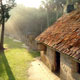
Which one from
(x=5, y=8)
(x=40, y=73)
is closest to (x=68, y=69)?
(x=40, y=73)

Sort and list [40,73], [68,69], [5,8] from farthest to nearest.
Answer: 1. [5,8]
2. [40,73]
3. [68,69]

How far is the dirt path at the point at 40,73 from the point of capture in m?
11.1

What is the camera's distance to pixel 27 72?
41.3 feet

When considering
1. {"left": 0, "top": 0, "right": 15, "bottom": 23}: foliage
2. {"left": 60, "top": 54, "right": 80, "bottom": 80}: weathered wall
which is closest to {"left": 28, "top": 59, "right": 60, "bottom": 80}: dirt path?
{"left": 60, "top": 54, "right": 80, "bottom": 80}: weathered wall

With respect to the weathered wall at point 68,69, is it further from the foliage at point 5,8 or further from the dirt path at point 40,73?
the foliage at point 5,8

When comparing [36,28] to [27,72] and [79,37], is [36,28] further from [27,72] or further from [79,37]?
[79,37]

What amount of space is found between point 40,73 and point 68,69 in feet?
12.7

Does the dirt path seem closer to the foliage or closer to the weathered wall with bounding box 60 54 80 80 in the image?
the weathered wall with bounding box 60 54 80 80

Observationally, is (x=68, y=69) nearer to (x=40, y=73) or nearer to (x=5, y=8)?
(x=40, y=73)

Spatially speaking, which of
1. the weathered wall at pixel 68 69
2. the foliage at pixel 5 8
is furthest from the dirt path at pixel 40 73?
the foliage at pixel 5 8

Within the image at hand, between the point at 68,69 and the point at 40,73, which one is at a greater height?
the point at 68,69

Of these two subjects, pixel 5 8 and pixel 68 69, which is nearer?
pixel 68 69

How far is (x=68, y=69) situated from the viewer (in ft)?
29.1

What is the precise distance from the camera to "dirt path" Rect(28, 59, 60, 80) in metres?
11.1
